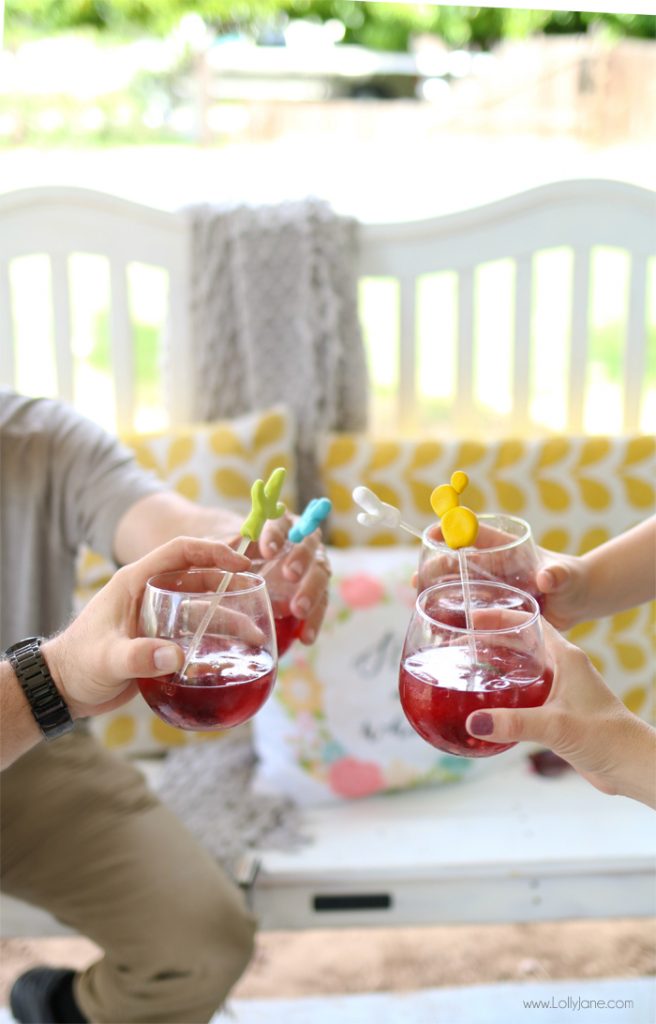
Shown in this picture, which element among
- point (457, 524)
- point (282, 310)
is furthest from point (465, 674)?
point (282, 310)

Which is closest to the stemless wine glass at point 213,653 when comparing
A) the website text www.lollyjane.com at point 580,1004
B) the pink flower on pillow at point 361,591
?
the website text www.lollyjane.com at point 580,1004

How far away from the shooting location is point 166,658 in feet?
2.45

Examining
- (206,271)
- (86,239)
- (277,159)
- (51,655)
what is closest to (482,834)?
(51,655)

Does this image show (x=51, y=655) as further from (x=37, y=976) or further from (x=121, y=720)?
(x=121, y=720)

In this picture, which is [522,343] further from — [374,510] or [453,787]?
[374,510]

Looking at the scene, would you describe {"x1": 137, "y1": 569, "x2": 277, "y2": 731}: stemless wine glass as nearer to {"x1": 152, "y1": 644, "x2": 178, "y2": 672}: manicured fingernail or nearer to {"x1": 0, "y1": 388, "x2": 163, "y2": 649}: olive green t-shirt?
{"x1": 152, "y1": 644, "x2": 178, "y2": 672}: manicured fingernail

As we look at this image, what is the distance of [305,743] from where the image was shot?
155 centimetres

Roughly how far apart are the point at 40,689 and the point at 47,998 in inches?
23.9

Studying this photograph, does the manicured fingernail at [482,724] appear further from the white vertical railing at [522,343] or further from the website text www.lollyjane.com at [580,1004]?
the white vertical railing at [522,343]

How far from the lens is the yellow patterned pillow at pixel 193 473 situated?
5.56ft

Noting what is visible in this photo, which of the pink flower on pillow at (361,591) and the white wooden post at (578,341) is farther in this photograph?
the white wooden post at (578,341)

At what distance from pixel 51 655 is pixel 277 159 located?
5220mm

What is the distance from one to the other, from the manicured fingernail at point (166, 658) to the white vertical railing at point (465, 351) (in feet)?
3.94

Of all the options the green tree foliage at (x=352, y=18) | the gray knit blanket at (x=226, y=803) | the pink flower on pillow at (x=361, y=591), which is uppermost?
the green tree foliage at (x=352, y=18)
